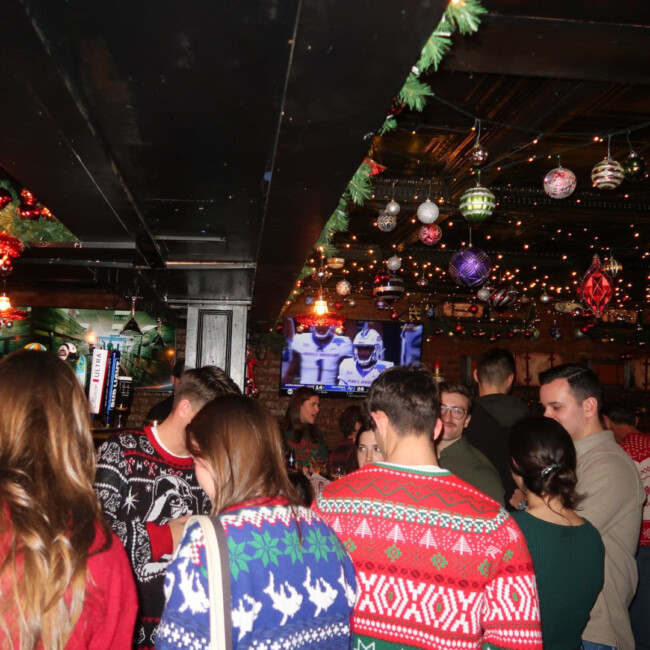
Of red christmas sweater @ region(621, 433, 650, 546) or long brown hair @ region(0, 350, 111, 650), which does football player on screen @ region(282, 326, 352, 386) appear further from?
long brown hair @ region(0, 350, 111, 650)

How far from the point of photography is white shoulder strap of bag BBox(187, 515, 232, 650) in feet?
4.11

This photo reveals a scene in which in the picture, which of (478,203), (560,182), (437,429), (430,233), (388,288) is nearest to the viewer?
(437,429)

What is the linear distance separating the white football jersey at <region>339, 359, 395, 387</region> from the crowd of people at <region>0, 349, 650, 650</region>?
852 cm

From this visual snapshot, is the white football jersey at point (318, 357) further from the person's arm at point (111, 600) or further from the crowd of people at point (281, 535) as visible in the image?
the person's arm at point (111, 600)

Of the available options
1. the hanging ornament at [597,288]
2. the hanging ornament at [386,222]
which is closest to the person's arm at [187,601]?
the hanging ornament at [386,222]

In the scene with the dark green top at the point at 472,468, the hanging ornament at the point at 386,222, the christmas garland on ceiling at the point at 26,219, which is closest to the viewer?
the dark green top at the point at 472,468

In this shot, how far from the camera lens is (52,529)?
1.25 metres

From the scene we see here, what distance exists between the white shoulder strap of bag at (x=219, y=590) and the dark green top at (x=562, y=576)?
3.90 feet

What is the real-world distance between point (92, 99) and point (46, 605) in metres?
1.54

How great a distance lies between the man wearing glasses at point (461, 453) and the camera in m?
3.12

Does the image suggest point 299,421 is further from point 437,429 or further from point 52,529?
point 52,529

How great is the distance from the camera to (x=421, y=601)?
65.3 inches

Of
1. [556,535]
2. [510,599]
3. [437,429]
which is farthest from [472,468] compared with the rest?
[510,599]

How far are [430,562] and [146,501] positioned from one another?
1.12 metres
